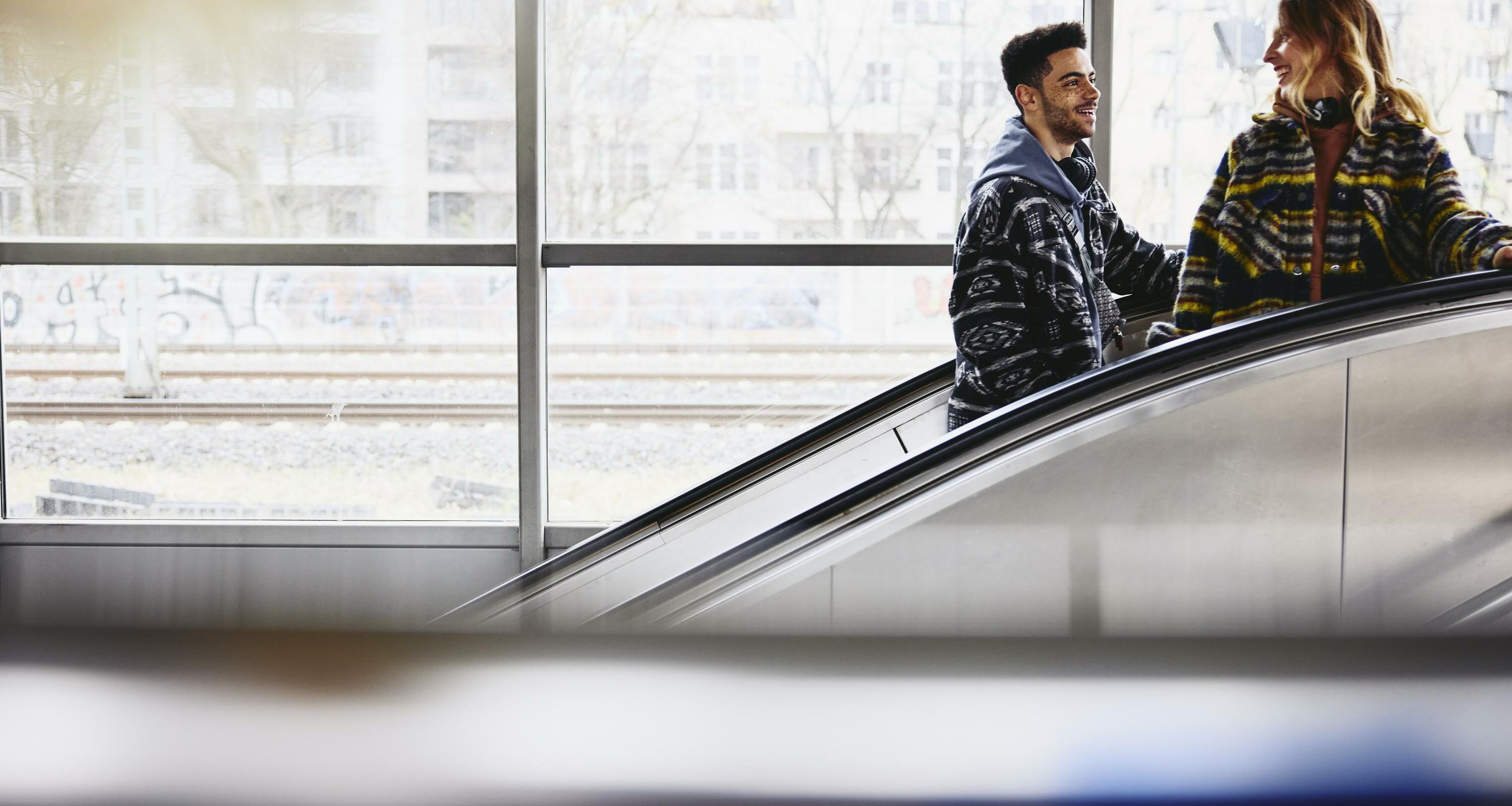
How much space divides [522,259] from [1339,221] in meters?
3.57

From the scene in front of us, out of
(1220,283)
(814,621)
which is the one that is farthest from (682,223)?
(814,621)

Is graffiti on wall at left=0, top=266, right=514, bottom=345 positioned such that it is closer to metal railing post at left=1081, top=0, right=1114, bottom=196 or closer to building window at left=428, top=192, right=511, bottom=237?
building window at left=428, top=192, right=511, bottom=237

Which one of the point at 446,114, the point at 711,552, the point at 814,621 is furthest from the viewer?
the point at 446,114

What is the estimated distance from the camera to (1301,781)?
49 centimetres

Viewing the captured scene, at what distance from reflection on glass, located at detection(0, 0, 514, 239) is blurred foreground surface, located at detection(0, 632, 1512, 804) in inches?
188

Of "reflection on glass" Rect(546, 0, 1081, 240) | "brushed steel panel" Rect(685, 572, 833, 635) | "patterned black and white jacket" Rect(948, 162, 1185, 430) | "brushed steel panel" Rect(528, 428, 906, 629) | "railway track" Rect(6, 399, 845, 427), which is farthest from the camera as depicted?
"railway track" Rect(6, 399, 845, 427)

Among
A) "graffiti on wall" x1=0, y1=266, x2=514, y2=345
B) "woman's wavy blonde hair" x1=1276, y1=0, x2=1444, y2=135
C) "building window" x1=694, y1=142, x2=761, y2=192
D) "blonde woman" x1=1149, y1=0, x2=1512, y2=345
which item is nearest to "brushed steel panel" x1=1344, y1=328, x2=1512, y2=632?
"blonde woman" x1=1149, y1=0, x2=1512, y2=345

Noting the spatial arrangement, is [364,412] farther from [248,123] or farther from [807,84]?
[807,84]

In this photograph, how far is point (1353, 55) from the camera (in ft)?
7.93

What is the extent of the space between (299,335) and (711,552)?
294 centimetres

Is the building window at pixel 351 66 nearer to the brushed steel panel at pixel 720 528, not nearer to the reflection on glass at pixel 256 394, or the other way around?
the reflection on glass at pixel 256 394

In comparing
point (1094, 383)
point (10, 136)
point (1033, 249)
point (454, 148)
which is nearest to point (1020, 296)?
point (1033, 249)

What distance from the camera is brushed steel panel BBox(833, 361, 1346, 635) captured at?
2387 mm

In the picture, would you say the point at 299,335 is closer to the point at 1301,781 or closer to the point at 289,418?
the point at 289,418
